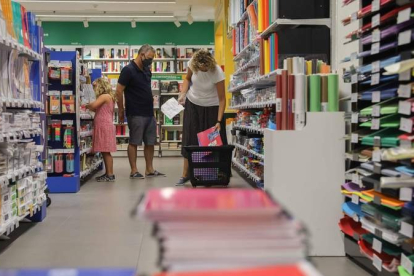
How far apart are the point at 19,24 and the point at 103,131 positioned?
10.7 ft

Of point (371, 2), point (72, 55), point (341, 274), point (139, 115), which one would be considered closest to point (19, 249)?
point (341, 274)

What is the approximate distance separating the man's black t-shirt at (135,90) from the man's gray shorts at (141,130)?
0.09 meters

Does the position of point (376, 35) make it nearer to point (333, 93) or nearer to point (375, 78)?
point (375, 78)

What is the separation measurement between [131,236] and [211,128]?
89.7 inches

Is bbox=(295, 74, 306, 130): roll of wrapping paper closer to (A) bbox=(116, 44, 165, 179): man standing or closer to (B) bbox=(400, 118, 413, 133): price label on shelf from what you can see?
(B) bbox=(400, 118, 413, 133): price label on shelf

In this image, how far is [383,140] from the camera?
2523 mm

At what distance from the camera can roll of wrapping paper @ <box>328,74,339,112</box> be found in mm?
3203

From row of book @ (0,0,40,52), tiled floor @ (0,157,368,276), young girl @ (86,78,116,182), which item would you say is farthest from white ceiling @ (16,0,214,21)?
row of book @ (0,0,40,52)

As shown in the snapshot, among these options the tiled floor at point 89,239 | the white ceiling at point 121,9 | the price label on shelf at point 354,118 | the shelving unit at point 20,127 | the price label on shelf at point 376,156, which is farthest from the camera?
the white ceiling at point 121,9

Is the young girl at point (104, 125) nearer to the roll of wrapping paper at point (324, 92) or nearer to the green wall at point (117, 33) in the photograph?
the roll of wrapping paper at point (324, 92)

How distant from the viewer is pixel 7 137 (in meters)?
3.33

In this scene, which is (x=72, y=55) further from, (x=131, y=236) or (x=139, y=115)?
(x=131, y=236)

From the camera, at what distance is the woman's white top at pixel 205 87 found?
5992 millimetres

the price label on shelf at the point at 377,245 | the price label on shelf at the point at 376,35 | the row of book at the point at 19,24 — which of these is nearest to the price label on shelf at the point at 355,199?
the price label on shelf at the point at 377,245
